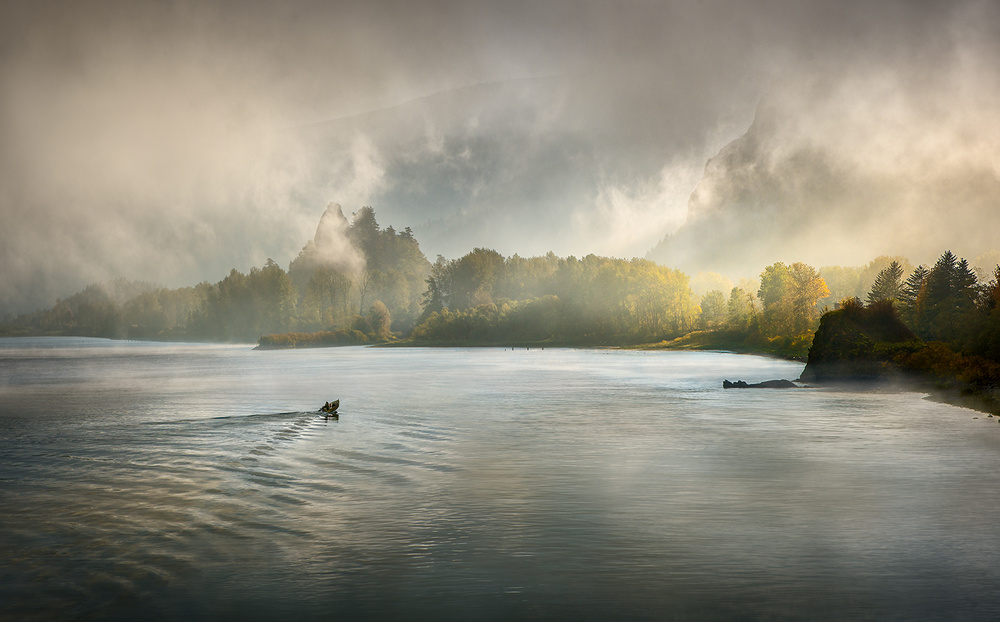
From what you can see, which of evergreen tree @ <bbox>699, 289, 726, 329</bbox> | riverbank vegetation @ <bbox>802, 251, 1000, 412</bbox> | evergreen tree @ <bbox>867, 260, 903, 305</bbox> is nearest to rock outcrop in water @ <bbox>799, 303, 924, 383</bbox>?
riverbank vegetation @ <bbox>802, 251, 1000, 412</bbox>

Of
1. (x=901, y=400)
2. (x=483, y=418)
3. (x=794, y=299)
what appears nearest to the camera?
(x=483, y=418)

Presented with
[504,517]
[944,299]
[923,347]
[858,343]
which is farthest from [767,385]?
[504,517]

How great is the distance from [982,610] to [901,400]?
1357 inches

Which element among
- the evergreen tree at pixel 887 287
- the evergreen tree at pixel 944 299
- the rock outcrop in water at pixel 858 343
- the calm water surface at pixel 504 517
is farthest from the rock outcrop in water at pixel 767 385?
the evergreen tree at pixel 887 287

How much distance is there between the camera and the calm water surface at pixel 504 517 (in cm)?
1133

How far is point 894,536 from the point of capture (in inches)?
581

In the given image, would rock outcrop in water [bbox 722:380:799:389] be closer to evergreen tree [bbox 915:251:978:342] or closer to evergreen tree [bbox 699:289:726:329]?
evergreen tree [bbox 915:251:978:342]

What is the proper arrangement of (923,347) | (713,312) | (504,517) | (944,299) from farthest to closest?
(713,312), (944,299), (923,347), (504,517)

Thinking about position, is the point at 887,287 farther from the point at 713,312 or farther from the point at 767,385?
the point at 767,385

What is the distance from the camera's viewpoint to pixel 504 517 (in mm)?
16188

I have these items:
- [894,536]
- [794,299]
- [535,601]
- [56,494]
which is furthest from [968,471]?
[794,299]

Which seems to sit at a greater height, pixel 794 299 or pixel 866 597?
pixel 794 299

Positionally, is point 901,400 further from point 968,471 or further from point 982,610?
point 982,610

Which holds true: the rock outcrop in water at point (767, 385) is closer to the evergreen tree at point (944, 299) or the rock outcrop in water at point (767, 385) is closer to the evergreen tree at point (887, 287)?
the evergreen tree at point (944, 299)
